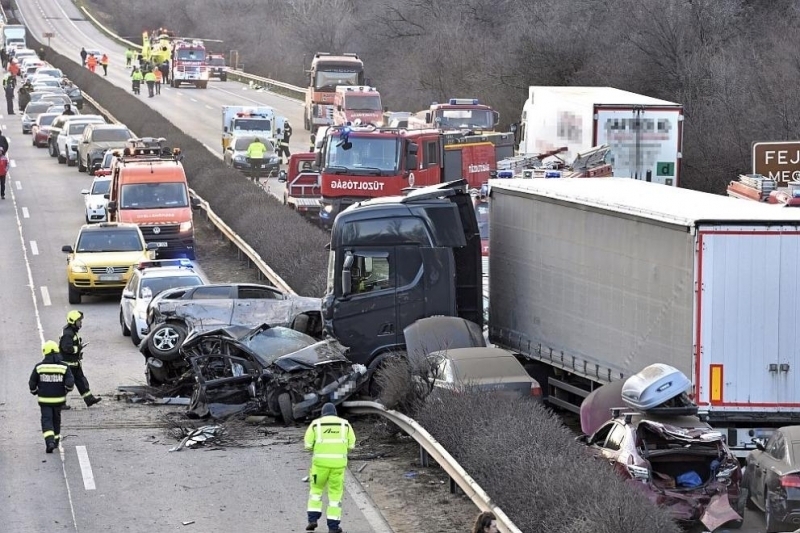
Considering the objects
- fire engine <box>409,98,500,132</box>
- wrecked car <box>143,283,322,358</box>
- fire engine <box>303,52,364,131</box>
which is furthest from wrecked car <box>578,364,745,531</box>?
fire engine <box>303,52,364,131</box>

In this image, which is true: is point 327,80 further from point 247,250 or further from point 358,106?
point 247,250

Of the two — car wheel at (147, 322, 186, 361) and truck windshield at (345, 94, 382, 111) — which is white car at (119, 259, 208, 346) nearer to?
car wheel at (147, 322, 186, 361)

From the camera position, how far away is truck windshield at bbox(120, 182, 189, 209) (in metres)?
33.0

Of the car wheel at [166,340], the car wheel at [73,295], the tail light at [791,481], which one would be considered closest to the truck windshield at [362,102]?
the car wheel at [73,295]

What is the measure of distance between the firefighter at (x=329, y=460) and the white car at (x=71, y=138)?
130ft

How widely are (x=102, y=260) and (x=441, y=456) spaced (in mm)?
16012

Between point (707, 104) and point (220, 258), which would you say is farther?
point (707, 104)

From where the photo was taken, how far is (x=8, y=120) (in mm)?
69750

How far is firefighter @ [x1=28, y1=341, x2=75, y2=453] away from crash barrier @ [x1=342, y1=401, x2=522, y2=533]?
3.34 meters

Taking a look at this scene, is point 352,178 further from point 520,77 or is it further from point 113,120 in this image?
point 113,120

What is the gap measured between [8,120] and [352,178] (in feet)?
138

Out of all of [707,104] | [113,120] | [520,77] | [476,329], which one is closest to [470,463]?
[476,329]

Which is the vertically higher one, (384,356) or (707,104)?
(707,104)

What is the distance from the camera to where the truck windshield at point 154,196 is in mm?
32969
